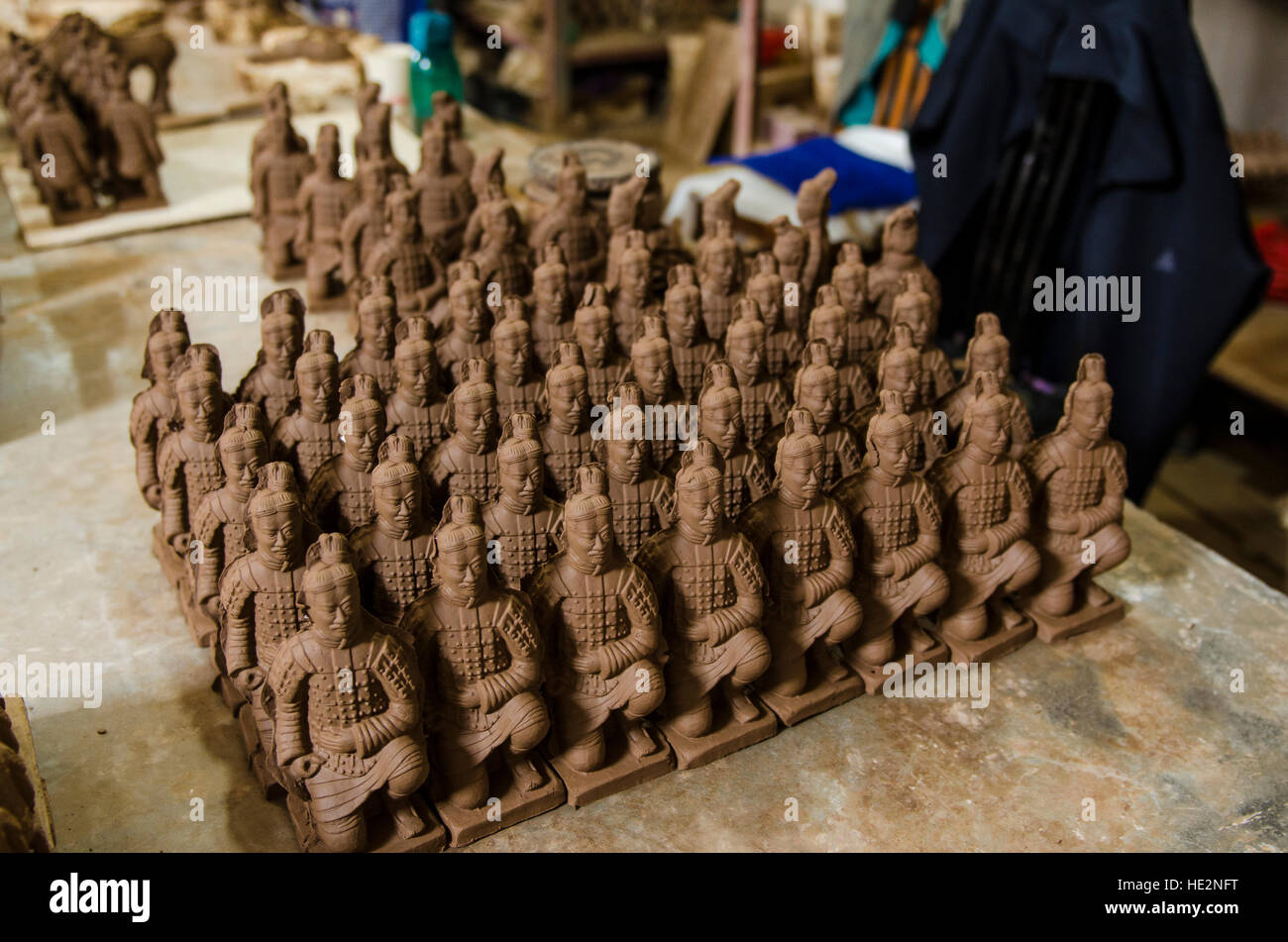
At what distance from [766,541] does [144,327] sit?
301 cm

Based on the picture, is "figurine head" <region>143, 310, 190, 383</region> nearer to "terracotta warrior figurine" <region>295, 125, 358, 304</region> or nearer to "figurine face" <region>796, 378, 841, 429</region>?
"terracotta warrior figurine" <region>295, 125, 358, 304</region>

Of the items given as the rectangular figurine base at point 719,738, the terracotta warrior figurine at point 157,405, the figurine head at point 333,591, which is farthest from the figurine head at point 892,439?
the terracotta warrior figurine at point 157,405

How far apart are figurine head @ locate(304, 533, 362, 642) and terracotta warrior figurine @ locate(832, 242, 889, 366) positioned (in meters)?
1.91

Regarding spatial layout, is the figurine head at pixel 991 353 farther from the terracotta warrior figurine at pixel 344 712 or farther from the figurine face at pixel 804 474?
the terracotta warrior figurine at pixel 344 712

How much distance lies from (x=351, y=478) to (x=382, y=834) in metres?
0.87

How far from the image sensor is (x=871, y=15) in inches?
262

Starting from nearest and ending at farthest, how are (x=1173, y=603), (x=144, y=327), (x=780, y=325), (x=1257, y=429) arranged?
1. (x=1173, y=603)
2. (x=780, y=325)
3. (x=144, y=327)
4. (x=1257, y=429)

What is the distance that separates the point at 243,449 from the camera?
2.88 metres

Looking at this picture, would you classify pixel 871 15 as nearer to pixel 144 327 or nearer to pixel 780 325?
pixel 780 325

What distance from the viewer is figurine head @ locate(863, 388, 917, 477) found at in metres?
2.96

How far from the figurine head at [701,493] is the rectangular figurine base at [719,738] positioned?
19.6 inches

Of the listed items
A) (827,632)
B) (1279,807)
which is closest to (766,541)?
(827,632)

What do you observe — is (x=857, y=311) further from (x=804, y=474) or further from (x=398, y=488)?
(x=398, y=488)

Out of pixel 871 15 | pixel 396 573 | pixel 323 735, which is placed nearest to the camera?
pixel 323 735
